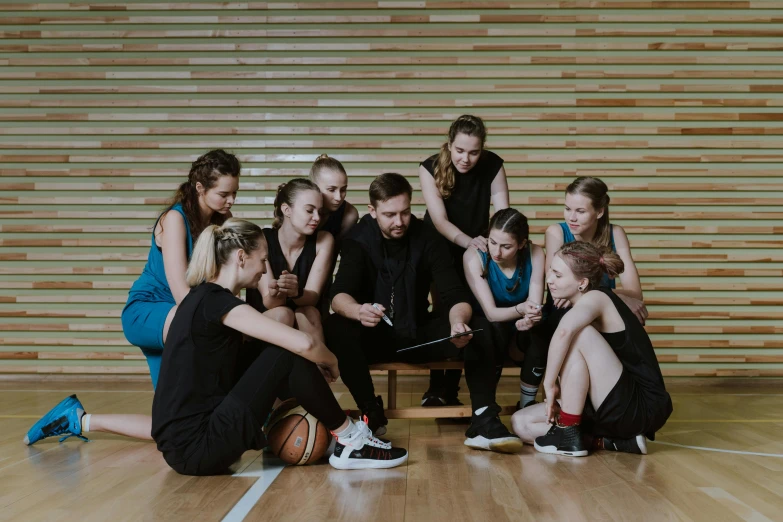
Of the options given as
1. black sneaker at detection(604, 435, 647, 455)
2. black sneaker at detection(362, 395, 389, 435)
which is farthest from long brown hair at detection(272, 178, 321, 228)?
black sneaker at detection(604, 435, 647, 455)

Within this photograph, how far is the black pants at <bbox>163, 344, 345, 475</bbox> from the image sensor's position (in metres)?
2.47

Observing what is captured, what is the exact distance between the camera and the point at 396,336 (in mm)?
3334

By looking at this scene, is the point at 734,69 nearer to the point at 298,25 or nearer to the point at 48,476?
the point at 298,25

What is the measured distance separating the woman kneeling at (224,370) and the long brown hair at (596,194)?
4.73ft

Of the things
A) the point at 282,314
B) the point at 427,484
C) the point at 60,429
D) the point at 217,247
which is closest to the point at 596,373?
the point at 427,484

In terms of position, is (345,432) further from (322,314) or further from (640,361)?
(640,361)

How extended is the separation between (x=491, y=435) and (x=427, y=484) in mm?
570

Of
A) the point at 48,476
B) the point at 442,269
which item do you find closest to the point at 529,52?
the point at 442,269

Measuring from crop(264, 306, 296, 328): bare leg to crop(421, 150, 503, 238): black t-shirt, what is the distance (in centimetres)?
97

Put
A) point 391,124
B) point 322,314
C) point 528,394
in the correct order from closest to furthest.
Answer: point 528,394 < point 322,314 < point 391,124

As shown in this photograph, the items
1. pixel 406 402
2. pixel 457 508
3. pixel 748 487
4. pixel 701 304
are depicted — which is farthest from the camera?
pixel 701 304

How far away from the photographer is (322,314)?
3.58 m

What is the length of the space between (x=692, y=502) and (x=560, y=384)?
0.77 metres

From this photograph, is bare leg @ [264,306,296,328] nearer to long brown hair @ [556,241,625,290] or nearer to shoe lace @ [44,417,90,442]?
shoe lace @ [44,417,90,442]
